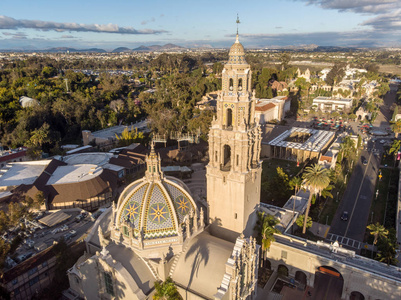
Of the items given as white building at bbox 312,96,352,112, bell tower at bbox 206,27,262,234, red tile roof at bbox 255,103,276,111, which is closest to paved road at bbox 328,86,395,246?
bell tower at bbox 206,27,262,234

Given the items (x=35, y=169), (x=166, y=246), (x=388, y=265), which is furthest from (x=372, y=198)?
(x=35, y=169)

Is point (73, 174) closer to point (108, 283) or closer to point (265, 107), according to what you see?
point (108, 283)

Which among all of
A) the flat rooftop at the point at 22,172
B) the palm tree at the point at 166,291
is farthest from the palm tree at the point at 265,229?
the flat rooftop at the point at 22,172

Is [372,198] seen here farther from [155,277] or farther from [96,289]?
[96,289]

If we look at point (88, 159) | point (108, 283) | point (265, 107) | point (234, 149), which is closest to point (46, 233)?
point (108, 283)

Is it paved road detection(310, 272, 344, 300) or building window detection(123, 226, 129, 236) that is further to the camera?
paved road detection(310, 272, 344, 300)

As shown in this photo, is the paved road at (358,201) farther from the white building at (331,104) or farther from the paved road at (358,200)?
the white building at (331,104)

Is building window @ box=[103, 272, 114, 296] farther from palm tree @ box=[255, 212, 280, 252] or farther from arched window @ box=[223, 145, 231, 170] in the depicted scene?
palm tree @ box=[255, 212, 280, 252]
